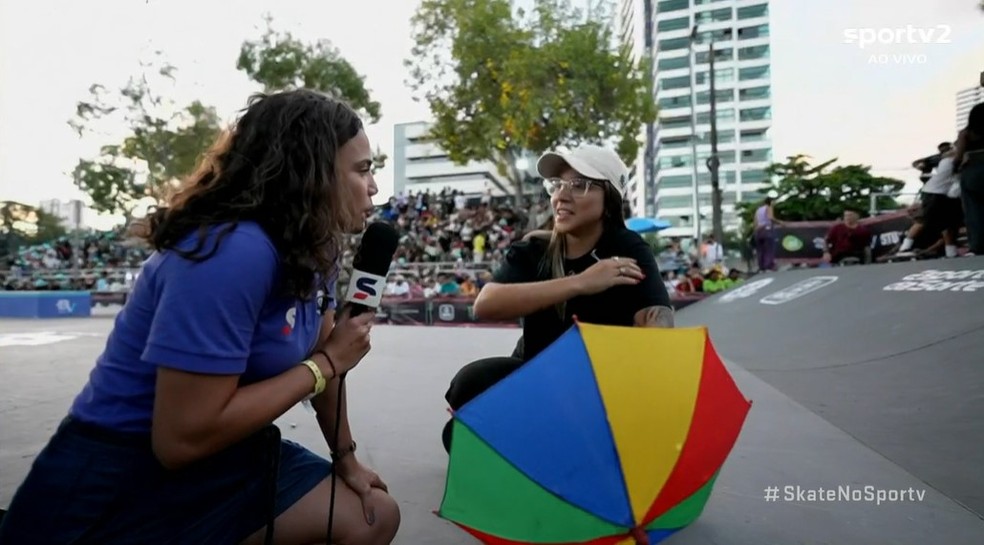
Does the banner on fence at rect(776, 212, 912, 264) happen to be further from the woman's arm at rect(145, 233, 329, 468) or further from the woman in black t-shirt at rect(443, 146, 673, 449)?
the woman's arm at rect(145, 233, 329, 468)

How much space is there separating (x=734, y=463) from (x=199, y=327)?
2.46m

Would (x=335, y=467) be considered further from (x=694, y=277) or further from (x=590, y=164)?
(x=694, y=277)

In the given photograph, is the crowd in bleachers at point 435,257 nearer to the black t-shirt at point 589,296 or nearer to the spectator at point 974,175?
the spectator at point 974,175

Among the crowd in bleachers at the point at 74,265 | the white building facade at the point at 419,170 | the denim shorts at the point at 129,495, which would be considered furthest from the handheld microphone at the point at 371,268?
the white building facade at the point at 419,170

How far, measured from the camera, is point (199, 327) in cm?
113

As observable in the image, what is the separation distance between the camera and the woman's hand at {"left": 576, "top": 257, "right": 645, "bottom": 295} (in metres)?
2.00

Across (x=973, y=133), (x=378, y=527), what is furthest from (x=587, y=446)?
(x=973, y=133)

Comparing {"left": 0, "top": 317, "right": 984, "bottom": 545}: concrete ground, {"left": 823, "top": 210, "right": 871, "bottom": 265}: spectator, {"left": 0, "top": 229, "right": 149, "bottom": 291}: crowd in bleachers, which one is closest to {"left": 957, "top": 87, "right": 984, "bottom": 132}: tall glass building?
{"left": 823, "top": 210, "right": 871, "bottom": 265}: spectator

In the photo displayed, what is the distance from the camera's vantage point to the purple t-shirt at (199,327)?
1.13 m

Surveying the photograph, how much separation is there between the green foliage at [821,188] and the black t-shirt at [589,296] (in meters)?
27.0

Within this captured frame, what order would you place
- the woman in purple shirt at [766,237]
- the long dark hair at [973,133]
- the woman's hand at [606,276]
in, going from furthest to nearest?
the woman in purple shirt at [766,237] < the long dark hair at [973,133] < the woman's hand at [606,276]

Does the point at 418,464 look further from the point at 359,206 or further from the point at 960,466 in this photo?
the point at 960,466

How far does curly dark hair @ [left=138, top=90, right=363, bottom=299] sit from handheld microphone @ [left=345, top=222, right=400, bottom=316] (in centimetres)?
6

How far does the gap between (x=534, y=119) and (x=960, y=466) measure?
18.3 m
